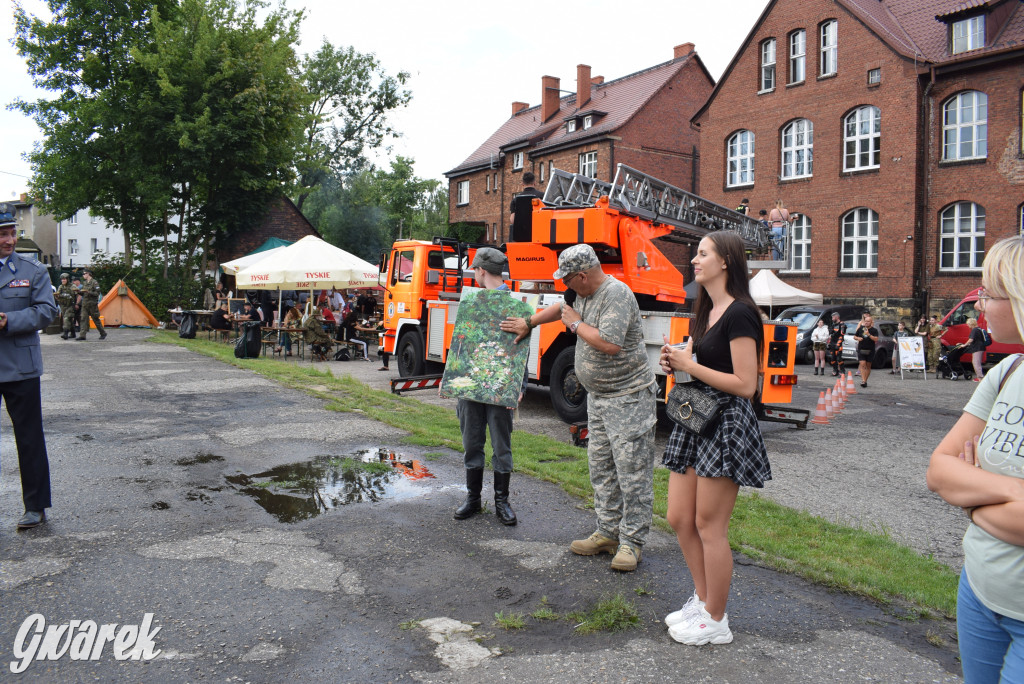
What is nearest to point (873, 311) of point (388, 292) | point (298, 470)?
point (388, 292)

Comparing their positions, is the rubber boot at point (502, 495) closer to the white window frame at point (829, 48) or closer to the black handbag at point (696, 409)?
the black handbag at point (696, 409)

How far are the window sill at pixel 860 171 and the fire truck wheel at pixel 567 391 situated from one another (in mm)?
21702

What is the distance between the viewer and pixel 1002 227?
2364 cm

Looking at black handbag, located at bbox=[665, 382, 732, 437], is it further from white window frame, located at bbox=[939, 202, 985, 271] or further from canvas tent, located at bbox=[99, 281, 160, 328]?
canvas tent, located at bbox=[99, 281, 160, 328]

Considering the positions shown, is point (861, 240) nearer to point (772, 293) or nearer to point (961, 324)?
point (772, 293)

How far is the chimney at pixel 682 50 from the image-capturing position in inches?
1583

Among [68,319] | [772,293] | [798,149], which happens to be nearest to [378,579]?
[68,319]

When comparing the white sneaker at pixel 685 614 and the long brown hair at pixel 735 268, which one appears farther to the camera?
the white sneaker at pixel 685 614

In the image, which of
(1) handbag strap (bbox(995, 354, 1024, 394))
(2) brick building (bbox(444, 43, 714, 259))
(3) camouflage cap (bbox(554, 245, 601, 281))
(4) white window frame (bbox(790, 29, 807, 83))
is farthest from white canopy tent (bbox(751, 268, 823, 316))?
(1) handbag strap (bbox(995, 354, 1024, 394))

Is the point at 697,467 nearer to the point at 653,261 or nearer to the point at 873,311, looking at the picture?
the point at 653,261

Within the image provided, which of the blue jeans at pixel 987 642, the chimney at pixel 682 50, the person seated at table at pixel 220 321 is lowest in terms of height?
the blue jeans at pixel 987 642

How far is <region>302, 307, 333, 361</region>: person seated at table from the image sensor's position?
693 inches

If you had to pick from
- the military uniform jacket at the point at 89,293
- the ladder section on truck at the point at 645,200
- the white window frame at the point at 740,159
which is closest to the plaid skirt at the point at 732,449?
the ladder section on truck at the point at 645,200

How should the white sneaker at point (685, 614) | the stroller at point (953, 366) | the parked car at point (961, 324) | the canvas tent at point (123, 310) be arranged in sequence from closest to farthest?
1. the white sneaker at point (685, 614)
2. the stroller at point (953, 366)
3. the parked car at point (961, 324)
4. the canvas tent at point (123, 310)
